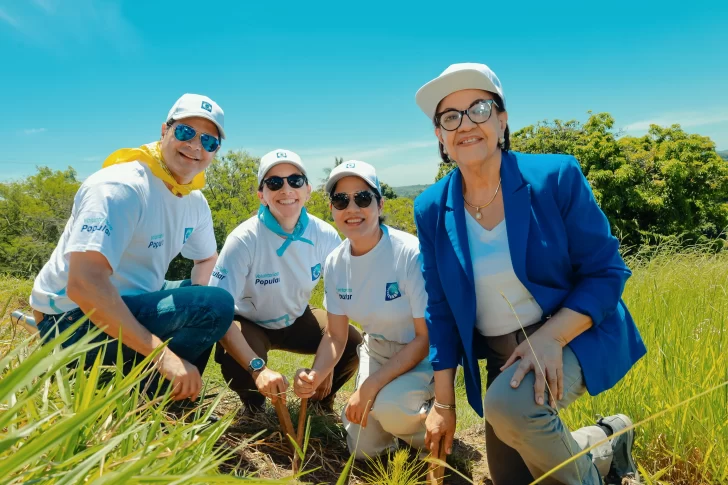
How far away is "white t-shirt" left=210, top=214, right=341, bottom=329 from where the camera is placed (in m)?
3.47

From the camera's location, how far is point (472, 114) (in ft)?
7.65

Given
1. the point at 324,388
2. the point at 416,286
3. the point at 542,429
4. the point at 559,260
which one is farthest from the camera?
the point at 324,388

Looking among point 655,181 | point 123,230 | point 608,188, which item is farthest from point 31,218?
point 655,181

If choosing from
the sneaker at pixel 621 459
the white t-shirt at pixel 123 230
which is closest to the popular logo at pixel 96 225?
the white t-shirt at pixel 123 230

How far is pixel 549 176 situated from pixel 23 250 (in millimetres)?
20894

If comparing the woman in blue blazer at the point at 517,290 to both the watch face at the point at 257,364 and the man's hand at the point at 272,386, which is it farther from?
the watch face at the point at 257,364

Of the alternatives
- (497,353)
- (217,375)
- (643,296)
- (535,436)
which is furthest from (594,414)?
(217,375)

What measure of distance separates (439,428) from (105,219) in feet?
6.12

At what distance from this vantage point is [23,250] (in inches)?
743

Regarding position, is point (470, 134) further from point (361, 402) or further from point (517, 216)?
point (361, 402)

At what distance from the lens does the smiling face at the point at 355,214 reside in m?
3.00

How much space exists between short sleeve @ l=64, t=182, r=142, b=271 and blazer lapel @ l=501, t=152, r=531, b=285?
1862 mm

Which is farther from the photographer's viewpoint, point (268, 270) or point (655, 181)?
point (655, 181)

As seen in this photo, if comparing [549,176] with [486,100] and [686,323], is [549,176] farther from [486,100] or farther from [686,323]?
[686,323]
